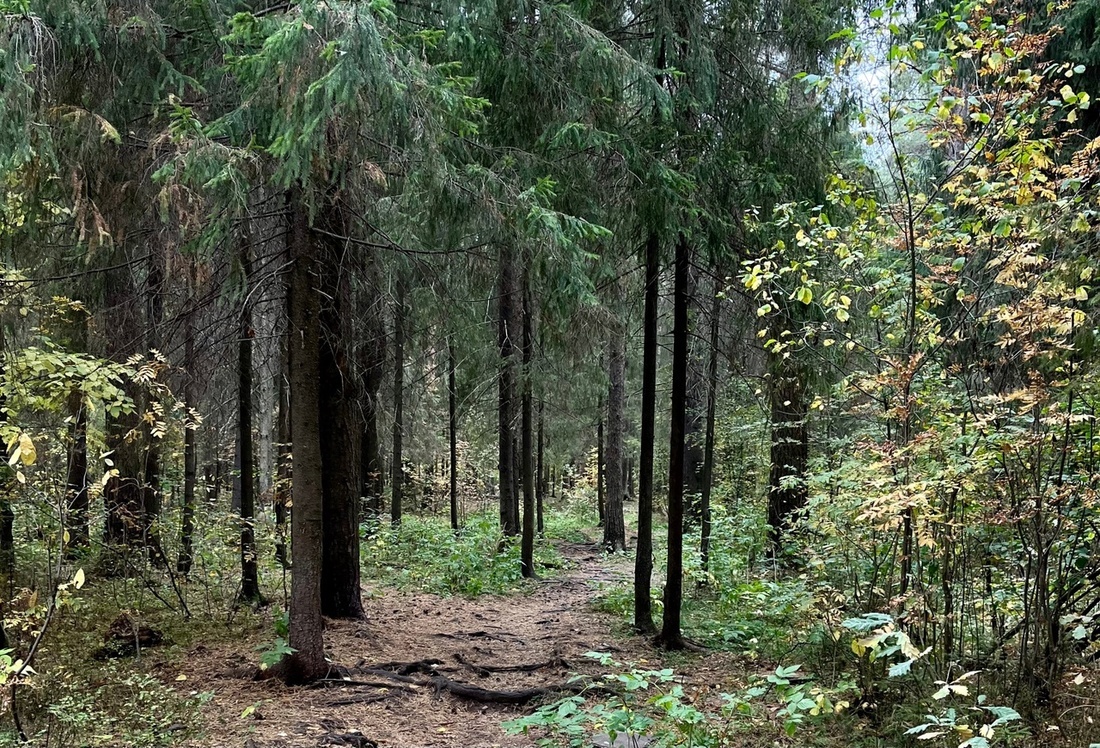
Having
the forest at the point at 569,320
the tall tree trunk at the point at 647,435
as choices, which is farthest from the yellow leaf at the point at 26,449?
the tall tree trunk at the point at 647,435

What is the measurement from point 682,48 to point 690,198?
5.86 feet

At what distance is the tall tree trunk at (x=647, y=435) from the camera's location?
8086 millimetres

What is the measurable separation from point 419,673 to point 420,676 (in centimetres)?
12

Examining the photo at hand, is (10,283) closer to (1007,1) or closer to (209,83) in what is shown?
(209,83)

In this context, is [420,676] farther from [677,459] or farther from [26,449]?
[26,449]

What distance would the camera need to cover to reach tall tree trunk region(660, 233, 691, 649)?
7.90 meters

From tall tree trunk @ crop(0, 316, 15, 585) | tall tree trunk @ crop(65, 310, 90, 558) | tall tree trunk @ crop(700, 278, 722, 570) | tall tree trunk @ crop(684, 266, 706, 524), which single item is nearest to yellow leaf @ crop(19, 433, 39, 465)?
tall tree trunk @ crop(0, 316, 15, 585)

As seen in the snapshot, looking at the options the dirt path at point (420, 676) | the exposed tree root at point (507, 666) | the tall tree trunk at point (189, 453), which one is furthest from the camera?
the exposed tree root at point (507, 666)

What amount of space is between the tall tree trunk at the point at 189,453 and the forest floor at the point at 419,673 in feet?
5.78

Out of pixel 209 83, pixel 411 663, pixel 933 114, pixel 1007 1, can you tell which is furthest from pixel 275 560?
pixel 1007 1

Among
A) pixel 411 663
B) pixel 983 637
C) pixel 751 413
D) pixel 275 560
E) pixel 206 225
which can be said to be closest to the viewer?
pixel 983 637

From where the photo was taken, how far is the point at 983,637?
511cm

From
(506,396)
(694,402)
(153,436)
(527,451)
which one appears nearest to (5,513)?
(153,436)

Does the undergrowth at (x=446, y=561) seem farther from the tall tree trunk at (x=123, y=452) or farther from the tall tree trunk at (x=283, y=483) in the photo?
the tall tree trunk at (x=123, y=452)
